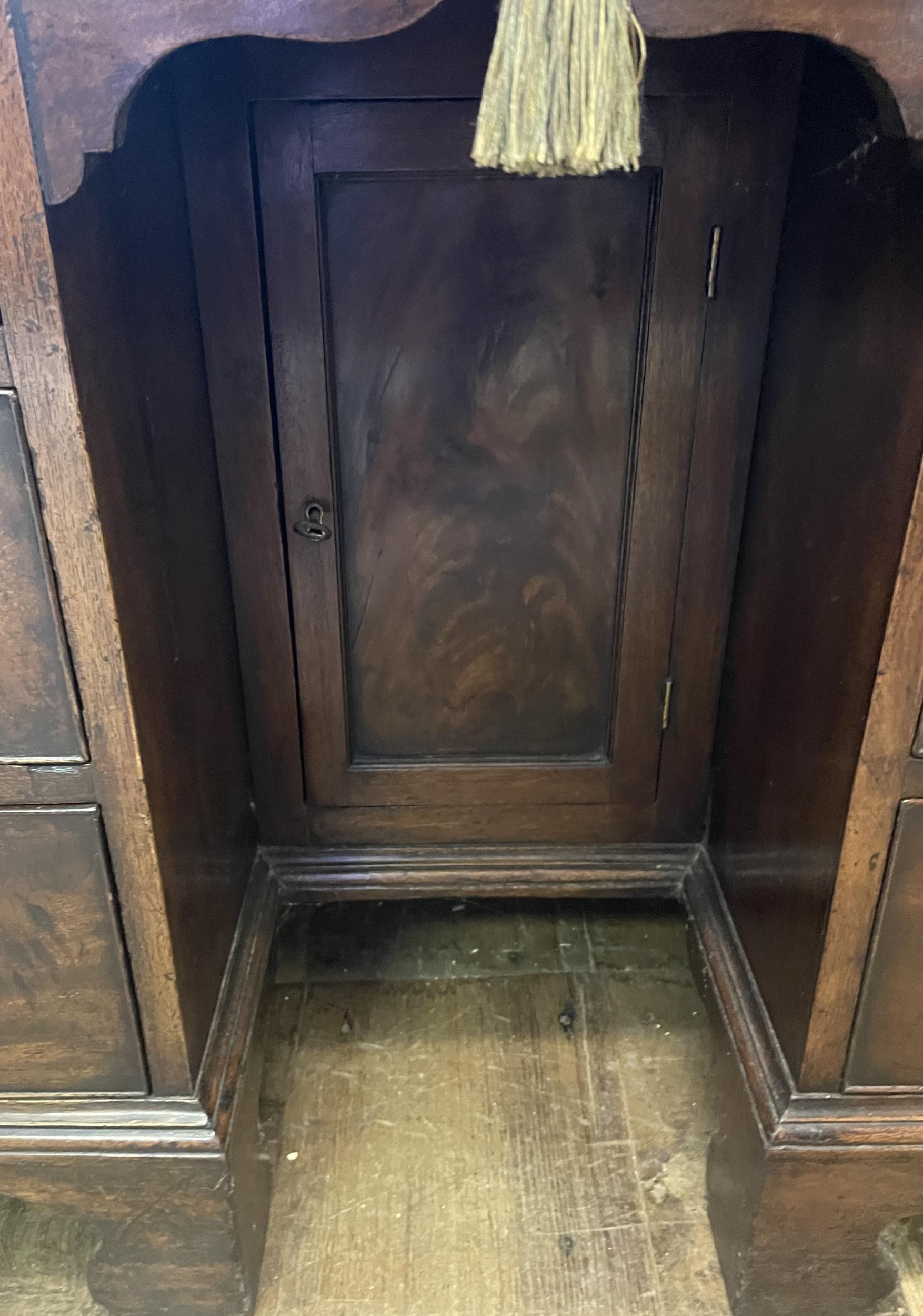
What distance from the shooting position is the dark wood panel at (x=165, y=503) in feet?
2.48

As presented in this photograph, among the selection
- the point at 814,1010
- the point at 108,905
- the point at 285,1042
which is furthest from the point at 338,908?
the point at 814,1010

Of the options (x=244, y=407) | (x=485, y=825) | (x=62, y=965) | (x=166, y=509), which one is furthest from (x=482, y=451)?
(x=62, y=965)

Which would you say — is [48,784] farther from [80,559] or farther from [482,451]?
[482,451]

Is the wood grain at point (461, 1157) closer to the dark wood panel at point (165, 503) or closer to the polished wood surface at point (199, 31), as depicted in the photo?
the dark wood panel at point (165, 503)

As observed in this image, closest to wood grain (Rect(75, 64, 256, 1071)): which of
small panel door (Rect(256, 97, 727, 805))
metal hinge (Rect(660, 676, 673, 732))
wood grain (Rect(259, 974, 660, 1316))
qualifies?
small panel door (Rect(256, 97, 727, 805))

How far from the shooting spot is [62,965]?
0.88 metres

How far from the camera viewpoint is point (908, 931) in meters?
0.87

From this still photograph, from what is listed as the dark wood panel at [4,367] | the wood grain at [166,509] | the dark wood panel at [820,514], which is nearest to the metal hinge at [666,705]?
the dark wood panel at [820,514]

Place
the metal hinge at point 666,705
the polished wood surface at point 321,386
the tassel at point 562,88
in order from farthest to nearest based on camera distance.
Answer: the metal hinge at point 666,705
the polished wood surface at point 321,386
the tassel at point 562,88

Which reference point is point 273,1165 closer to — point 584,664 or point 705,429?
point 584,664

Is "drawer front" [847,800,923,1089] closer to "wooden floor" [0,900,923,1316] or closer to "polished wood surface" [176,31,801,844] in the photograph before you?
"wooden floor" [0,900,923,1316]

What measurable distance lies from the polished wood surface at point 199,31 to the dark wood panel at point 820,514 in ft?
0.51

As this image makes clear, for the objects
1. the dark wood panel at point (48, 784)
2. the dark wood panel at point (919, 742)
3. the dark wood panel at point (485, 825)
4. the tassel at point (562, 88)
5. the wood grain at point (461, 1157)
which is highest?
the tassel at point (562, 88)

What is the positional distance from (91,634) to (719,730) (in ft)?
2.69
